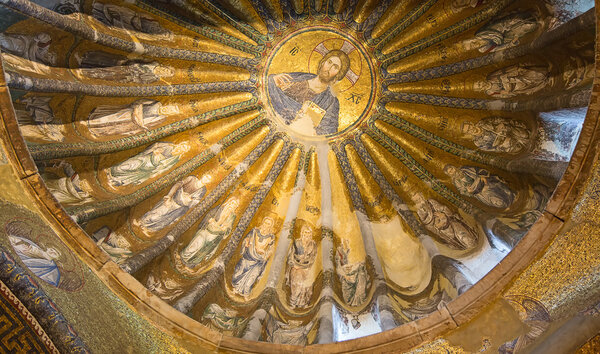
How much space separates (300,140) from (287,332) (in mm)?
4617

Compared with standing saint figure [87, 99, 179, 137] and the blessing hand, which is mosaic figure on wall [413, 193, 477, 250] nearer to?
the blessing hand

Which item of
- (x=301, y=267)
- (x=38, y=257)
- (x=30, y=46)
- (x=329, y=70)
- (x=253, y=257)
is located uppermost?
(x=329, y=70)

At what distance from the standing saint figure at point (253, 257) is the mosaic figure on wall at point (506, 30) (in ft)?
18.4

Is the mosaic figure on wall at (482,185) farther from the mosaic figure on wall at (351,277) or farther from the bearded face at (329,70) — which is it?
the bearded face at (329,70)

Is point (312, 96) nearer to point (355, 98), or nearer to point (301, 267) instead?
point (355, 98)

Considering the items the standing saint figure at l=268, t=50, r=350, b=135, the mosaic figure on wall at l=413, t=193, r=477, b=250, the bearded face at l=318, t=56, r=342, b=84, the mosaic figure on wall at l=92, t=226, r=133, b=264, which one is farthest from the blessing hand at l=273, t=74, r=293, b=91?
the mosaic figure on wall at l=92, t=226, r=133, b=264

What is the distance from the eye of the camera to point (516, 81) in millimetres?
8492

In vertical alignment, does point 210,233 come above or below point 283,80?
below

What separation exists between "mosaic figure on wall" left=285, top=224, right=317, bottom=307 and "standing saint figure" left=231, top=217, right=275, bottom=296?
20.0 inches

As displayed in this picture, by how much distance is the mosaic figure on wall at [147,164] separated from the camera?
8484 mm

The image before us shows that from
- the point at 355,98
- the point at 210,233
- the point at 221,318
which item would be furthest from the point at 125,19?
the point at 221,318

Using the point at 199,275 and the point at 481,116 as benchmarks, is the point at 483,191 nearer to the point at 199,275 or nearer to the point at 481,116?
the point at 481,116

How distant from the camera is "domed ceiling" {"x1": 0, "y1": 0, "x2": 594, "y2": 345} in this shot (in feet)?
24.5

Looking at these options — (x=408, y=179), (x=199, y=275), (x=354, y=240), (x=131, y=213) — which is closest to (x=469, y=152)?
(x=408, y=179)
